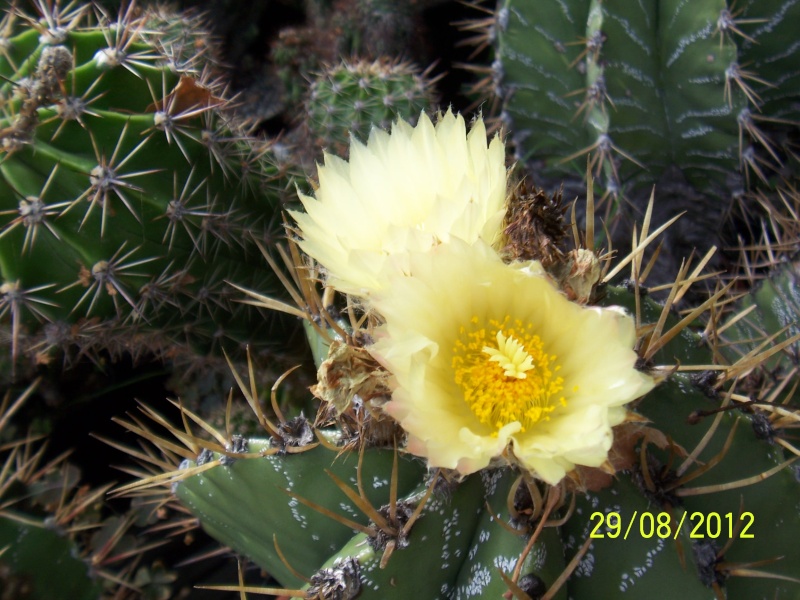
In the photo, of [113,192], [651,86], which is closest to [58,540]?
[113,192]

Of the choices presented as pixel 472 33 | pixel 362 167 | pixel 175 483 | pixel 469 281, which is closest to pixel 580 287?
pixel 469 281

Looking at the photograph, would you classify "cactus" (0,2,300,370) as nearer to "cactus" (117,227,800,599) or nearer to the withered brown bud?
"cactus" (117,227,800,599)

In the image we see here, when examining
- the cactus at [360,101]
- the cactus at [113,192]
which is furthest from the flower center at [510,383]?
the cactus at [360,101]

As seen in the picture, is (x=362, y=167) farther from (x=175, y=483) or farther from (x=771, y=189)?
(x=771, y=189)

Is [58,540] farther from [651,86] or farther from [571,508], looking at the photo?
[651,86]

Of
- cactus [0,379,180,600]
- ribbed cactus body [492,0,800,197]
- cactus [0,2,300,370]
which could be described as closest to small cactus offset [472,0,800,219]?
ribbed cactus body [492,0,800,197]

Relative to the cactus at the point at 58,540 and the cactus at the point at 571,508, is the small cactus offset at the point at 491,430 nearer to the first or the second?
the cactus at the point at 571,508
